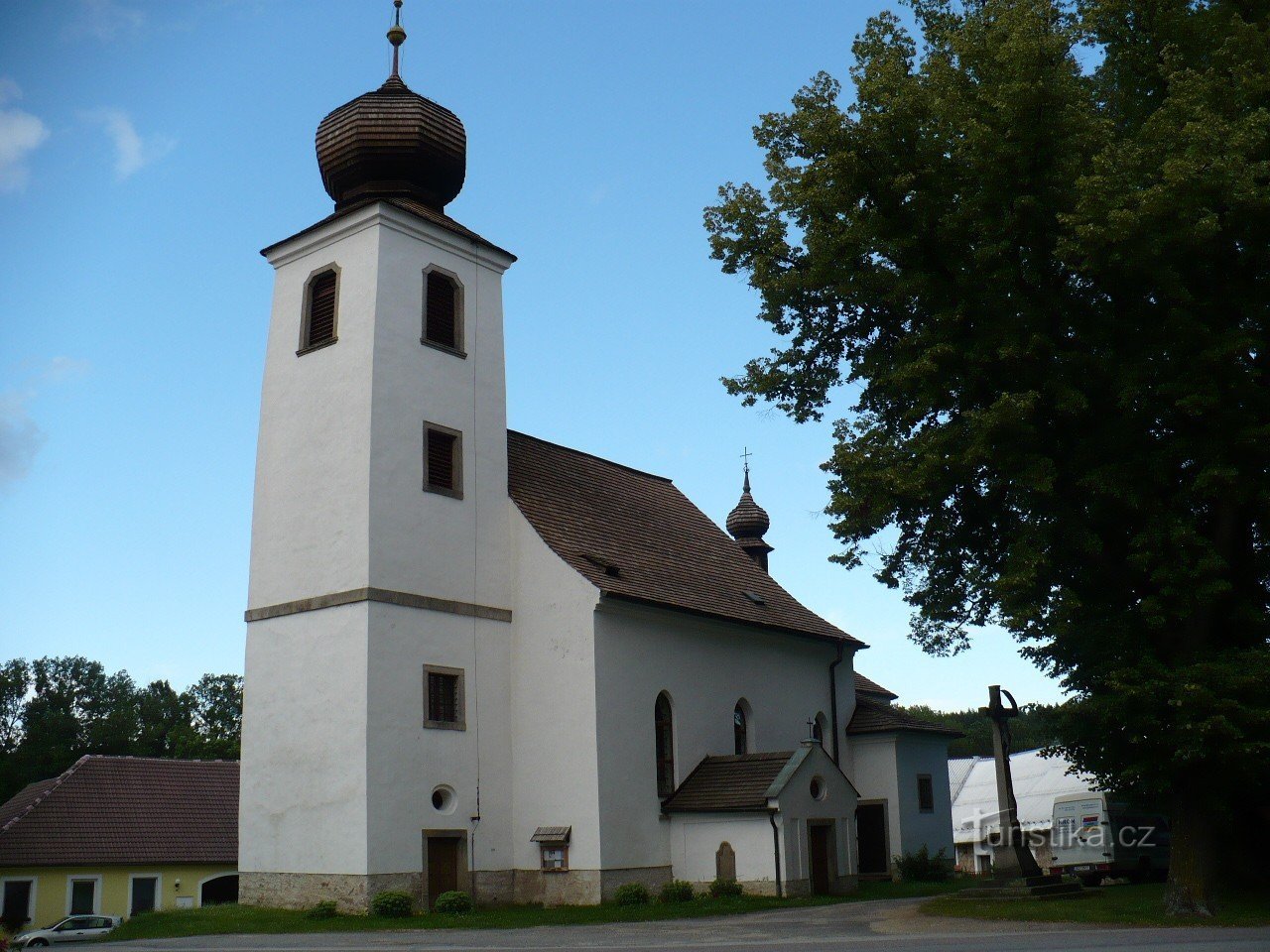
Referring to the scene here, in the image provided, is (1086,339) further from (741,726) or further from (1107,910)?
(741,726)

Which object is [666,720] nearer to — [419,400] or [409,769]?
[409,769]

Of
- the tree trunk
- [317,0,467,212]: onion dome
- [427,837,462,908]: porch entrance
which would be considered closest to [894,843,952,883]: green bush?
[427,837,462,908]: porch entrance

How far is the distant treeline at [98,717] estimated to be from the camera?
2741 inches

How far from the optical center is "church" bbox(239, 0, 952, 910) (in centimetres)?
2323

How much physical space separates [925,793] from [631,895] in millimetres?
12819

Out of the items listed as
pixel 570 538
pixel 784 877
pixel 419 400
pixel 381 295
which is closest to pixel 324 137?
pixel 381 295

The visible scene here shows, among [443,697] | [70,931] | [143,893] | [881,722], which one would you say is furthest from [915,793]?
[143,893]

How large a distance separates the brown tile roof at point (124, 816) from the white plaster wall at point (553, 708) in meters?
19.2

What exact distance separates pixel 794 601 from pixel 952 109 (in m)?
17.9

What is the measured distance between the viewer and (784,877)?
24.7 meters

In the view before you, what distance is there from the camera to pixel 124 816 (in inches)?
1560

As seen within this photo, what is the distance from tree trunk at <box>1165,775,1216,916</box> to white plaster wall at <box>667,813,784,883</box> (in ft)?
26.6

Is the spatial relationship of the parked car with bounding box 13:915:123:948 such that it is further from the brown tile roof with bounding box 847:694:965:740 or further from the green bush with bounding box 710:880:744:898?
the brown tile roof with bounding box 847:694:965:740

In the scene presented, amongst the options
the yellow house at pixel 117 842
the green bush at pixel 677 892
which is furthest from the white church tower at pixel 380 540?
the yellow house at pixel 117 842
